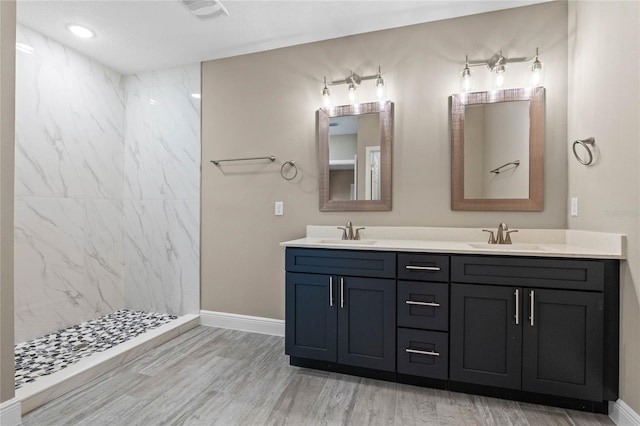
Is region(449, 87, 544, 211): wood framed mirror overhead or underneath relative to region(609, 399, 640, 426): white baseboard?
overhead

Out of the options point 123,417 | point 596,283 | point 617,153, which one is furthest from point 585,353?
point 123,417

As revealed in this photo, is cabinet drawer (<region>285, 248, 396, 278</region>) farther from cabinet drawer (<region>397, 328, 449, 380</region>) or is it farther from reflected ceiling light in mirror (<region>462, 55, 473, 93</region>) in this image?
reflected ceiling light in mirror (<region>462, 55, 473, 93</region>)

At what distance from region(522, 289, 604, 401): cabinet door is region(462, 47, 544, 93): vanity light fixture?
56.5 inches

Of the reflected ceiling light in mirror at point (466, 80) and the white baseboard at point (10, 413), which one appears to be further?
the reflected ceiling light in mirror at point (466, 80)

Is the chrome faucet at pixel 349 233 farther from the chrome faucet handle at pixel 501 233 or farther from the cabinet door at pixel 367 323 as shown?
the chrome faucet handle at pixel 501 233

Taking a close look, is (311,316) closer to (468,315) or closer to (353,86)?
(468,315)

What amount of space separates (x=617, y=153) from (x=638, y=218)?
1.23 feet

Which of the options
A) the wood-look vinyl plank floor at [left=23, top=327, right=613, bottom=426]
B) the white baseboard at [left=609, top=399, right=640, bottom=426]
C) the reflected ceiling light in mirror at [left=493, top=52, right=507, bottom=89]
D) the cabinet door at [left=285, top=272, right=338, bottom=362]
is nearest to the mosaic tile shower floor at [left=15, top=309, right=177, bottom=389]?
the wood-look vinyl plank floor at [left=23, top=327, right=613, bottom=426]

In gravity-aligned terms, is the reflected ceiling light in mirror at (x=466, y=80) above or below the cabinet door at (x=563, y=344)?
above

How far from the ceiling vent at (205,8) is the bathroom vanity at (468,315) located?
168cm

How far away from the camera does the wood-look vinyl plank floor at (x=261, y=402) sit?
5.53 ft

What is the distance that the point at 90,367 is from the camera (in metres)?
2.08

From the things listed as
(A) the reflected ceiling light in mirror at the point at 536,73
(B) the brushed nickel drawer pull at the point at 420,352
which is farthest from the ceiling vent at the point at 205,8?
(B) the brushed nickel drawer pull at the point at 420,352

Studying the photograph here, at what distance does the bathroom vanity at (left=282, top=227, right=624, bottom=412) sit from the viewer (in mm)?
1701
